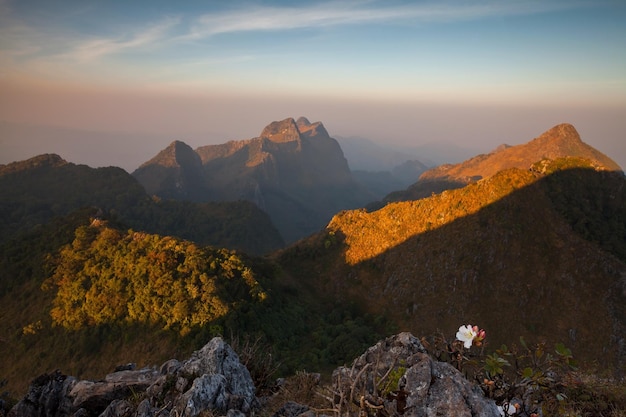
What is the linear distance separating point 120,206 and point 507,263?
91.5m

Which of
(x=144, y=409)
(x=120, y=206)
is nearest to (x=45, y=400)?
(x=144, y=409)

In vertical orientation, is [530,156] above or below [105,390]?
below

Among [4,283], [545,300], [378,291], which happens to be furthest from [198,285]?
[545,300]

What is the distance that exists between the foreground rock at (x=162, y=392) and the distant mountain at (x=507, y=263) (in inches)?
1223

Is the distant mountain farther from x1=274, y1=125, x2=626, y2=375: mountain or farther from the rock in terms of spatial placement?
the rock

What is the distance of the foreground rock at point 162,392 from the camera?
9.08 m

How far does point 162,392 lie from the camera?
10.2 meters

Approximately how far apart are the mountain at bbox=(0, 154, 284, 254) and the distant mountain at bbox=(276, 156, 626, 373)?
51.1 metres

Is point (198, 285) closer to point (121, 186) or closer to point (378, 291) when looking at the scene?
point (378, 291)

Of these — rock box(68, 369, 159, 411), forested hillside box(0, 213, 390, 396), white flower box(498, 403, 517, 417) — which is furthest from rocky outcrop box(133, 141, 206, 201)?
white flower box(498, 403, 517, 417)

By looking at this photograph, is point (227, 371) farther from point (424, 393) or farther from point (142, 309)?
point (142, 309)

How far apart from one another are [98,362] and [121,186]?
83.5 meters

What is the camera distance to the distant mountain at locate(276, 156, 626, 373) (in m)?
35.6

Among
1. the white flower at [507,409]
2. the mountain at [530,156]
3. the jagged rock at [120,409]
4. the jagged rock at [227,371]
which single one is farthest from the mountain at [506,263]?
the mountain at [530,156]
